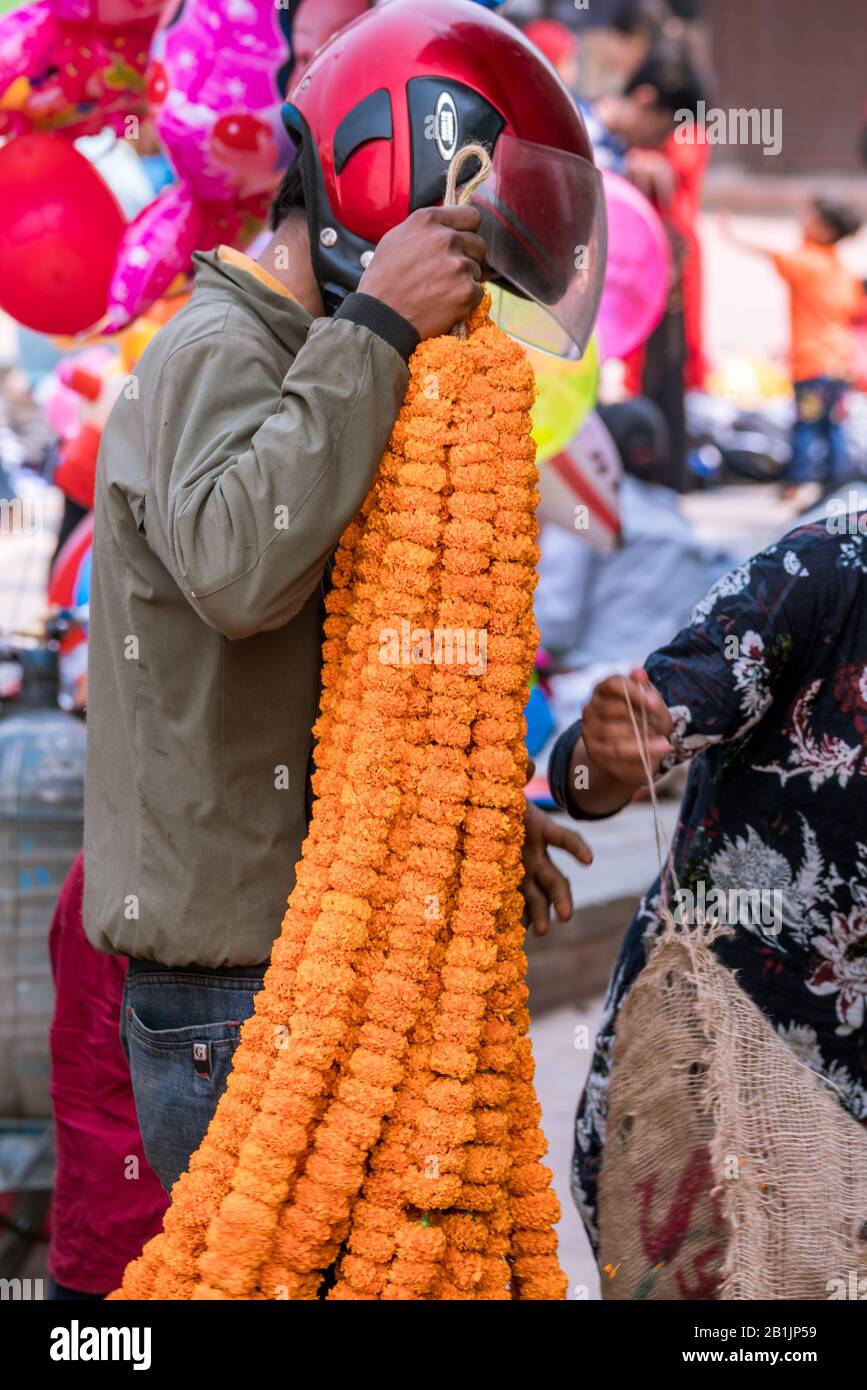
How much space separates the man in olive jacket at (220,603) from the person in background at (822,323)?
863cm

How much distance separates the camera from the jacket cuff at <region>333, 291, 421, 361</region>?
5.49 feet

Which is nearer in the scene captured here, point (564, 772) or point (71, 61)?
point (564, 772)

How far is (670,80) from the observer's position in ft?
28.7

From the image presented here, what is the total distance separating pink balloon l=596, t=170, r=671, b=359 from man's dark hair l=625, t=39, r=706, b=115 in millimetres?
4098

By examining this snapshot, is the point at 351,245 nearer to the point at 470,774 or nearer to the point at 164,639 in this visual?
the point at 164,639

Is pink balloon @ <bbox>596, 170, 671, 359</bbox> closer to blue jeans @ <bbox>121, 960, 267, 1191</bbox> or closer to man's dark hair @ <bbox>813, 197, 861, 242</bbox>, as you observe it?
blue jeans @ <bbox>121, 960, 267, 1191</bbox>

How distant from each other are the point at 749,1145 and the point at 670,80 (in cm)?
799

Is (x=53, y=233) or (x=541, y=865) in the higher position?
(x=53, y=233)

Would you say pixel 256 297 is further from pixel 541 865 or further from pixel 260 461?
pixel 541 865
